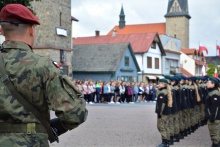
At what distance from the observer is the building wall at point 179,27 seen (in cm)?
11606

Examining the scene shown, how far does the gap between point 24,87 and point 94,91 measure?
28398 millimetres

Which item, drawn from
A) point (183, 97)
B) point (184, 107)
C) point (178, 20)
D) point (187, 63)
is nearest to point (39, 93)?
point (183, 97)

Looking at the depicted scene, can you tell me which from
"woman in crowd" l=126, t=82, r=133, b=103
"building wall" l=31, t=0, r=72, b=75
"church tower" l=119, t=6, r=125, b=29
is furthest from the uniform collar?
"church tower" l=119, t=6, r=125, b=29

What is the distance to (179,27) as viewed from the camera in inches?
4584

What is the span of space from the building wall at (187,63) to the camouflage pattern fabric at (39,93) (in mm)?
74352

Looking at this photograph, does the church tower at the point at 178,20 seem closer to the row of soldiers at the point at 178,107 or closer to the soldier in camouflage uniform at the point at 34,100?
the row of soldiers at the point at 178,107

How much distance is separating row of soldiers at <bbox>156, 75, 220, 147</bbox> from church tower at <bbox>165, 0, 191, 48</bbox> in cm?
10013

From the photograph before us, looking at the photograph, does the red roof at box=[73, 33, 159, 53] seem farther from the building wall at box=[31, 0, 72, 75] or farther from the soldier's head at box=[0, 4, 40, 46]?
the soldier's head at box=[0, 4, 40, 46]

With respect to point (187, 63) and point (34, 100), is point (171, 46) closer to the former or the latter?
point (187, 63)

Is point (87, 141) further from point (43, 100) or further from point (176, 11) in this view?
point (176, 11)

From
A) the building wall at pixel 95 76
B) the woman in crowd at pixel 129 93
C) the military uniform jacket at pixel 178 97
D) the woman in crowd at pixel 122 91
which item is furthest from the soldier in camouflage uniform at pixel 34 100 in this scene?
the building wall at pixel 95 76

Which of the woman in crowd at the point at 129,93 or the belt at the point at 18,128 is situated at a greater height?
the belt at the point at 18,128

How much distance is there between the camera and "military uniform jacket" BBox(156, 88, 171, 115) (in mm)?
11172

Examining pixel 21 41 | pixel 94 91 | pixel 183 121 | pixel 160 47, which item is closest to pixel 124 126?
pixel 183 121
